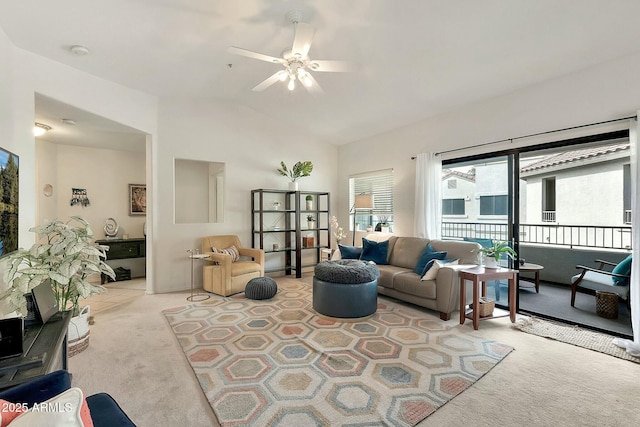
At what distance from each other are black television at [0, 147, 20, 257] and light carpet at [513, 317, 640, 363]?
192 inches

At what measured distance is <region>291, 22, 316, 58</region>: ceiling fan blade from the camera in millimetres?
2389

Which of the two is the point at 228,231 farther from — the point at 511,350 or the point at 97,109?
the point at 511,350

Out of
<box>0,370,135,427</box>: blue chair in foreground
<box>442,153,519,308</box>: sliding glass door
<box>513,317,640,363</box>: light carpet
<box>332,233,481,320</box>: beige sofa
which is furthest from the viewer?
<box>442,153,519,308</box>: sliding glass door

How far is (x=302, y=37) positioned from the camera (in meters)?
2.48

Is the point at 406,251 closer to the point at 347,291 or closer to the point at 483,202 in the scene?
the point at 483,202

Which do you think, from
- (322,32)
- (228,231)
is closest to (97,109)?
(228,231)

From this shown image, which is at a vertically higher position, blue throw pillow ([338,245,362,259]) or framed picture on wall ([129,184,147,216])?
framed picture on wall ([129,184,147,216])

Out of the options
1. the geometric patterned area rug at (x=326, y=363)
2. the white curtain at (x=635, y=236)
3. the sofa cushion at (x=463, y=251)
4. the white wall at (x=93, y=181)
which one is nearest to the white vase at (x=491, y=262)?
the sofa cushion at (x=463, y=251)

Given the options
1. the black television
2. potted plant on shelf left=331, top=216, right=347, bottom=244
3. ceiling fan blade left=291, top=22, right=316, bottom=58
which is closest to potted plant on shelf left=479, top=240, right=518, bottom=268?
potted plant on shelf left=331, top=216, right=347, bottom=244

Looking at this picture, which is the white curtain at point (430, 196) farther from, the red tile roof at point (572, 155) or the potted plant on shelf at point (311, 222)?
the potted plant on shelf at point (311, 222)

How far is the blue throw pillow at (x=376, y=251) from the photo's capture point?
4.64m

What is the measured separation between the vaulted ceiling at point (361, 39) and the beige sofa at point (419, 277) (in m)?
2.05

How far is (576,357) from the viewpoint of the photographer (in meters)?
2.63

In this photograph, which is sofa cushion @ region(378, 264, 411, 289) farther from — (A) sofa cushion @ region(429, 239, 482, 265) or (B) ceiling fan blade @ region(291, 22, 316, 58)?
(B) ceiling fan blade @ region(291, 22, 316, 58)
